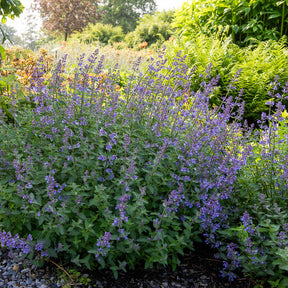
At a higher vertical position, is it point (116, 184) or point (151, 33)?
point (151, 33)

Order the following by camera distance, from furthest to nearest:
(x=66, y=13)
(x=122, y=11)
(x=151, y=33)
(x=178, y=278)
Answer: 1. (x=122, y=11)
2. (x=66, y=13)
3. (x=151, y=33)
4. (x=178, y=278)

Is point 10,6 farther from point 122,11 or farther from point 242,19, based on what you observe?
point 122,11

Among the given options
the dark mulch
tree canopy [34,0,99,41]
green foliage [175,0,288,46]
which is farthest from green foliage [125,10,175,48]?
the dark mulch

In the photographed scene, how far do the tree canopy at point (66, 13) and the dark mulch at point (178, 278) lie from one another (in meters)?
27.9

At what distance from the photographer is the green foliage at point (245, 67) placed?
5816 millimetres

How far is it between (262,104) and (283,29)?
3176 mm

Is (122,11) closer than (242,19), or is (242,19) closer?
(242,19)

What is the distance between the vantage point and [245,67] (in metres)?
6.06

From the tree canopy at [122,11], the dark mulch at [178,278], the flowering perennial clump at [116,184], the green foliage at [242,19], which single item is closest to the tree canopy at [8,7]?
the flowering perennial clump at [116,184]

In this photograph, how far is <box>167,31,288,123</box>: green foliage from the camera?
5816 mm

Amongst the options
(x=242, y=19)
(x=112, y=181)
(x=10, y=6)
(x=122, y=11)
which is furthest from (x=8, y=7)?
(x=122, y=11)

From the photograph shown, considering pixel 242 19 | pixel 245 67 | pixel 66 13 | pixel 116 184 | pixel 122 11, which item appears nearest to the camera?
pixel 116 184

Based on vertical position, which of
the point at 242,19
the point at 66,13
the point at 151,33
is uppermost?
the point at 66,13

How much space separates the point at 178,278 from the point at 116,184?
1.05 metres
